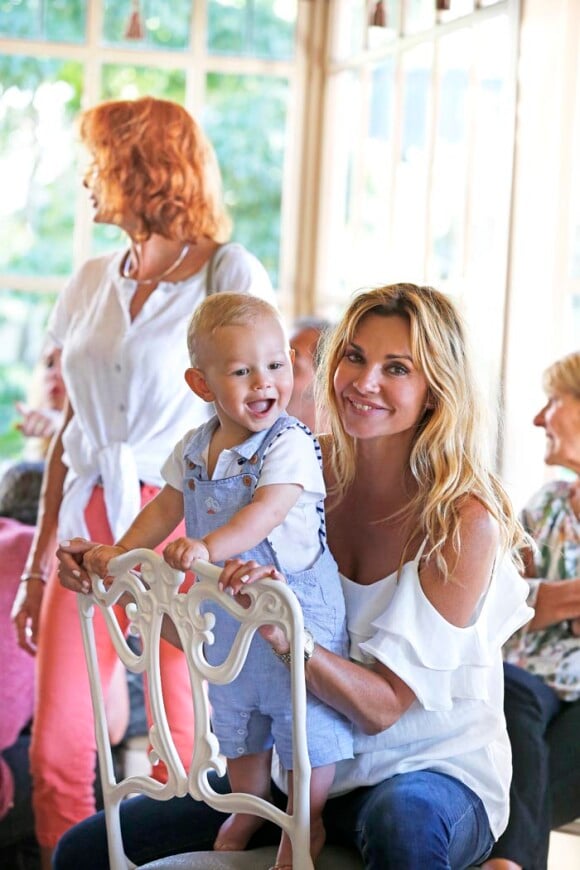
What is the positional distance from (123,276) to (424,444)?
99cm

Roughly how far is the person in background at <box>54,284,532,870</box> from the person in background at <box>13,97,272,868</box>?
1.87 feet

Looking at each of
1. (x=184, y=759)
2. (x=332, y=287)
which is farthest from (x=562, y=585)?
(x=332, y=287)

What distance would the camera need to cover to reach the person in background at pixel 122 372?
2422 mm

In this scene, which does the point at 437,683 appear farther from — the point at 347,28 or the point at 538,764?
the point at 347,28

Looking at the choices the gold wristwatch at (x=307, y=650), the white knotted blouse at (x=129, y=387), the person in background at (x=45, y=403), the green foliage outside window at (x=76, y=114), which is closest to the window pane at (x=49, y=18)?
the green foliage outside window at (x=76, y=114)

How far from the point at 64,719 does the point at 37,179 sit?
226 centimetres

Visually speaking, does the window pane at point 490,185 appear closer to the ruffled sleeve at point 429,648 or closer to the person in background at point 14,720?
the person in background at point 14,720

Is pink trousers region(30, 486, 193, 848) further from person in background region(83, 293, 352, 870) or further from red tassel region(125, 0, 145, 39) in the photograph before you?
red tassel region(125, 0, 145, 39)

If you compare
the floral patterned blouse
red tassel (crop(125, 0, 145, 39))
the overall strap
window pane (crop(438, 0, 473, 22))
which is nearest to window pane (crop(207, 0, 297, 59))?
red tassel (crop(125, 0, 145, 39))

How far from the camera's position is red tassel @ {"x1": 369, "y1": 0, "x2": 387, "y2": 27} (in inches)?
141

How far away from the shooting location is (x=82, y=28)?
4.04m

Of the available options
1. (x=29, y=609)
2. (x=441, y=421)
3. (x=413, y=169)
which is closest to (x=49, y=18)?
(x=413, y=169)

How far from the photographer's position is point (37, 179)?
416 cm

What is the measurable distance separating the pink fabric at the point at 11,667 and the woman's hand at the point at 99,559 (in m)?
1.48
